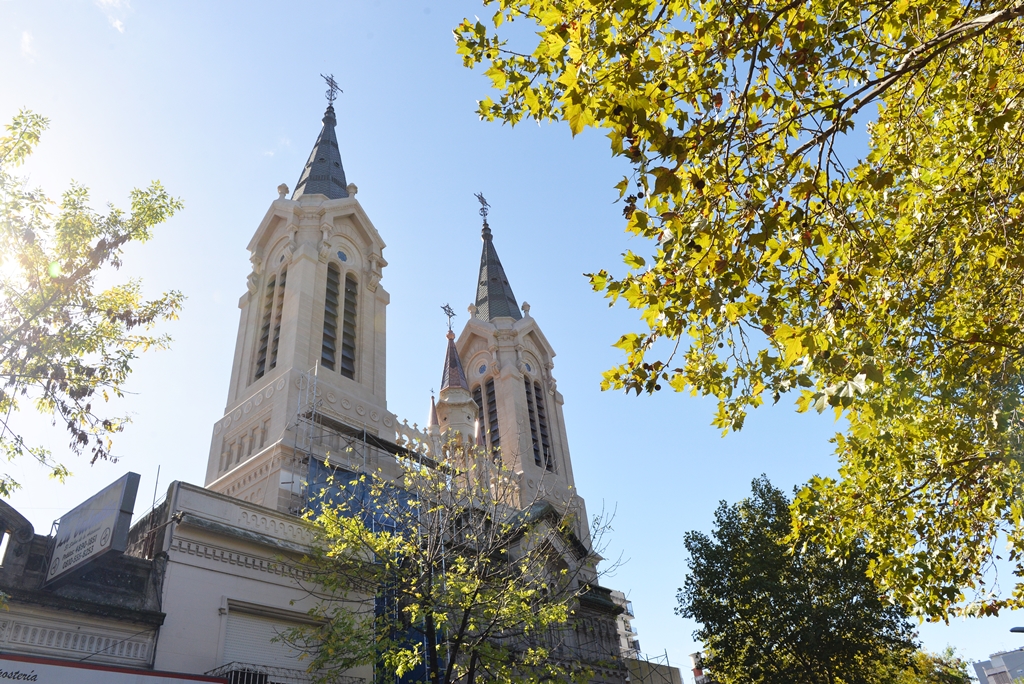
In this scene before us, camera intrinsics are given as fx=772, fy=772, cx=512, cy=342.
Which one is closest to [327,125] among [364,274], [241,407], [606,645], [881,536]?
[364,274]

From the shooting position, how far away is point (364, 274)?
32406 mm

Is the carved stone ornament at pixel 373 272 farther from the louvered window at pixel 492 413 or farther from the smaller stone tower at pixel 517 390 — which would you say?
the louvered window at pixel 492 413

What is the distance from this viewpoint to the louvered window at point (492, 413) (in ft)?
132

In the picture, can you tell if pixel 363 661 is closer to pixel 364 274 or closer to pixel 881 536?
pixel 881 536

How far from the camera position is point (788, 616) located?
24.6 m

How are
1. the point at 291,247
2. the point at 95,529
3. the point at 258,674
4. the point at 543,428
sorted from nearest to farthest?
the point at 95,529
the point at 258,674
the point at 291,247
the point at 543,428

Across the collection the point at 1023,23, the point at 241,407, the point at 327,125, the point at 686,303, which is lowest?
the point at 686,303

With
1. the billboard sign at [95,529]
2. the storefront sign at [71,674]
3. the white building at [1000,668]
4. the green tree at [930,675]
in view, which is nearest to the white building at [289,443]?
the billboard sign at [95,529]

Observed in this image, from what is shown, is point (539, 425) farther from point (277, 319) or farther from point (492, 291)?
point (277, 319)

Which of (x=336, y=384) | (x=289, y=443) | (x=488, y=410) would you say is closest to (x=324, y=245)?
(x=336, y=384)

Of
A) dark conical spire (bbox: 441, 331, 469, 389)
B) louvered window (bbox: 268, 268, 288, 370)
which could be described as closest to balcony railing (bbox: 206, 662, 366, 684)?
louvered window (bbox: 268, 268, 288, 370)

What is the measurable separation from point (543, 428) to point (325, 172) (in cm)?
1709

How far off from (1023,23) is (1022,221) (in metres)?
2.25

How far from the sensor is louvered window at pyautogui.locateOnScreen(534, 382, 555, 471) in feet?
128
